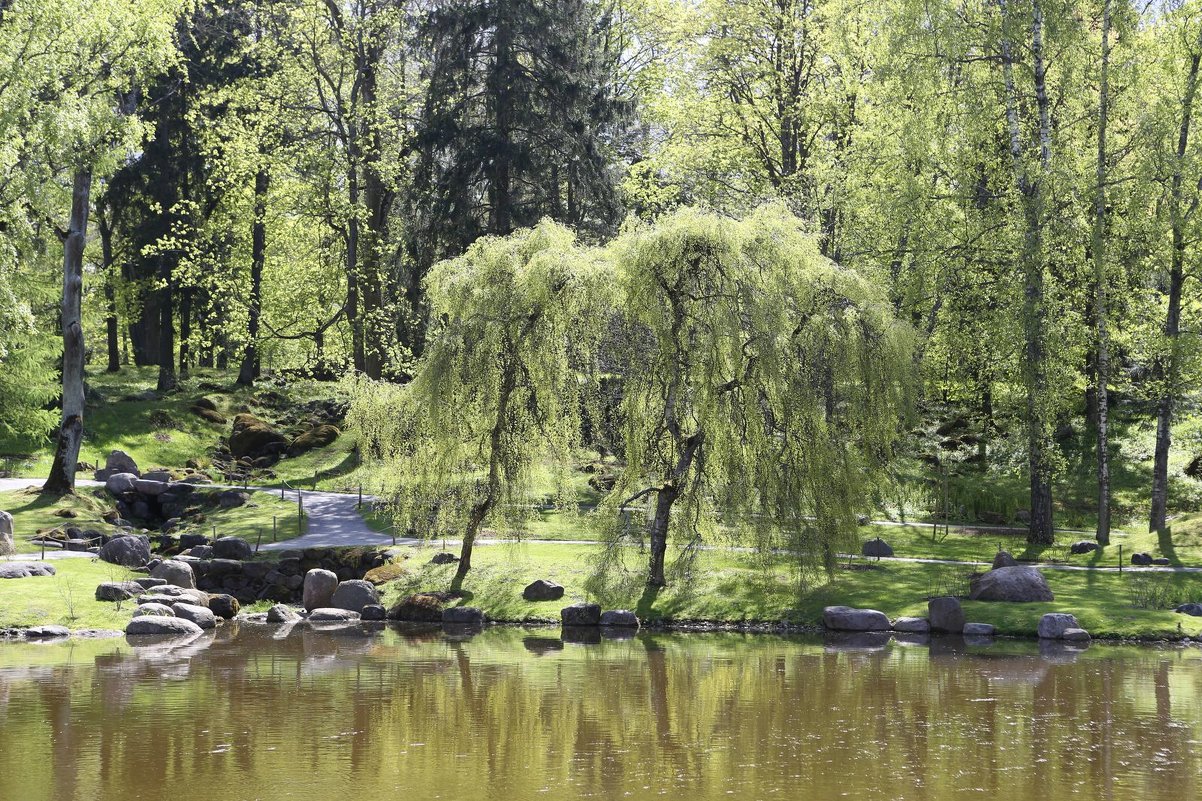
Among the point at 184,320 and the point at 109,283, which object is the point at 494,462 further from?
the point at 184,320

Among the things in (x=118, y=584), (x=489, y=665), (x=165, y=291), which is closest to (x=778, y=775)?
(x=489, y=665)

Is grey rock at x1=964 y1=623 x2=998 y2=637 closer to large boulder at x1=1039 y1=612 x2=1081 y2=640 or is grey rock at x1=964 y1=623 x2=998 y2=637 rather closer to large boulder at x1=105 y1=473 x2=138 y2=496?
large boulder at x1=1039 y1=612 x2=1081 y2=640

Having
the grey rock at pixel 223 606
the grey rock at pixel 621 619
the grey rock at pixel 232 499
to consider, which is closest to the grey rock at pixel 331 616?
the grey rock at pixel 223 606

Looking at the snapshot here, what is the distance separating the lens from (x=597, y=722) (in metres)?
15.3

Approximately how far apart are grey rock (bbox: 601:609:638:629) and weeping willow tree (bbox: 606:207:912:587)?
70.3 inches

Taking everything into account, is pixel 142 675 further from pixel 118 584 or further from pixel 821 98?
pixel 821 98

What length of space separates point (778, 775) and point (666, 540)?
547 inches

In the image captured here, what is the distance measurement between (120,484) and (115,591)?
1081 cm

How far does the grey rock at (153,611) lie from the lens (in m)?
23.5

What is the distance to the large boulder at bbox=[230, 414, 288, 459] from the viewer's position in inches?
1634

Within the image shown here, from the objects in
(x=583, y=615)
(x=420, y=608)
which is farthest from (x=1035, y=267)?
(x=420, y=608)

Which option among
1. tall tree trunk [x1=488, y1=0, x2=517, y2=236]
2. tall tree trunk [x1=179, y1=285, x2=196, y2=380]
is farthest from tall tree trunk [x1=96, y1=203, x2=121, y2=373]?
tall tree trunk [x1=488, y1=0, x2=517, y2=236]

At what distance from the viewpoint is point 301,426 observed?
1761 inches

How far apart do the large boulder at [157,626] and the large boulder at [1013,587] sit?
15471 mm
